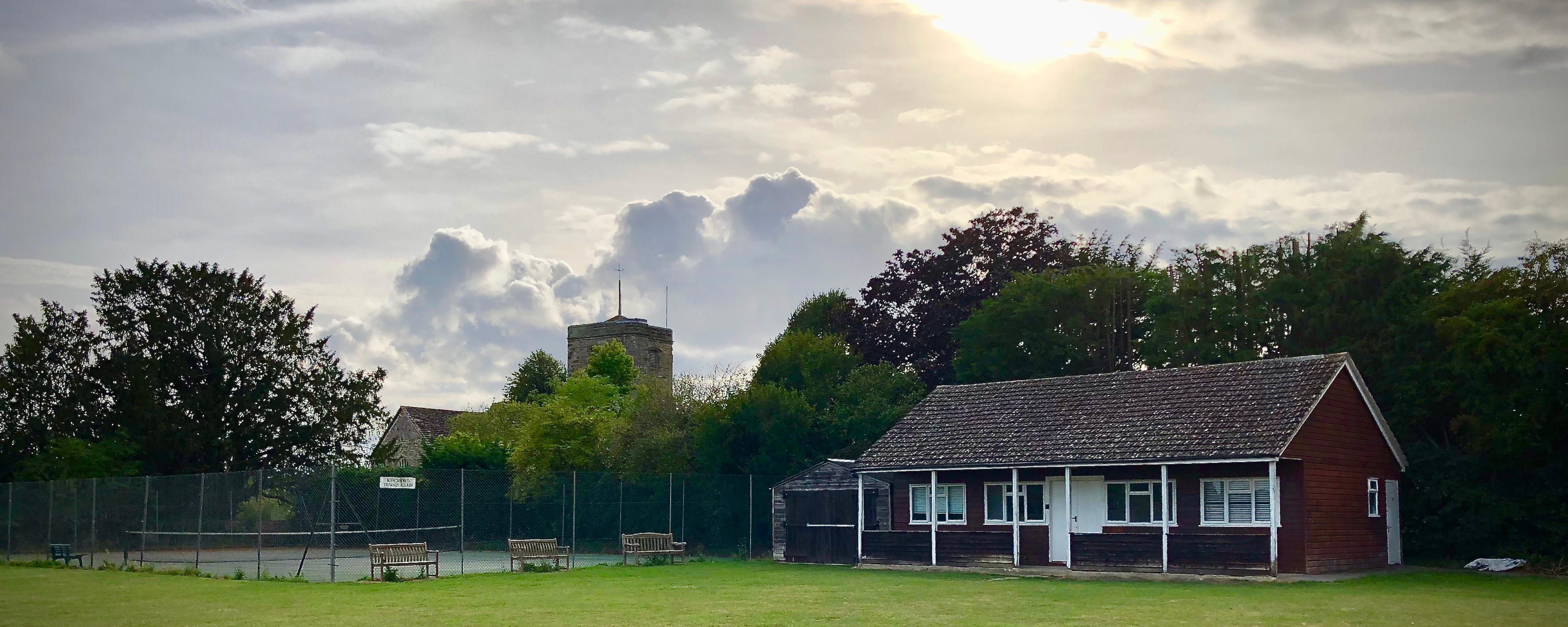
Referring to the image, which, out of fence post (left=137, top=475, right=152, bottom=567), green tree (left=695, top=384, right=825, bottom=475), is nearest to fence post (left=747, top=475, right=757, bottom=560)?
green tree (left=695, top=384, right=825, bottom=475)

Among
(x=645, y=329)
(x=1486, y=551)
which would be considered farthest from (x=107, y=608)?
(x=645, y=329)

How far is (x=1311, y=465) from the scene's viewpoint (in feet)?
87.7

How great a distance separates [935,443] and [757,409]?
9495 millimetres

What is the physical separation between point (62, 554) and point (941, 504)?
67.4 feet

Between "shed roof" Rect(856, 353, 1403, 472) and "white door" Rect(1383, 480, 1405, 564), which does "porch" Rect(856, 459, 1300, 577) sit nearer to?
"shed roof" Rect(856, 353, 1403, 472)

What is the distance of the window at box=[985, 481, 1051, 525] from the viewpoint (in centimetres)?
2955

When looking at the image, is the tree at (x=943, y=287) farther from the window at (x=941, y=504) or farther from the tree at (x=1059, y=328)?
the window at (x=941, y=504)

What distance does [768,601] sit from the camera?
20.8m

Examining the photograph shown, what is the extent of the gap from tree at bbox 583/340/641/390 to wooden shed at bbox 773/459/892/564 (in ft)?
114

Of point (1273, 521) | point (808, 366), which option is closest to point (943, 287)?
point (808, 366)

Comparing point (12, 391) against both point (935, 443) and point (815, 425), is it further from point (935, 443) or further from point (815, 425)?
point (935, 443)

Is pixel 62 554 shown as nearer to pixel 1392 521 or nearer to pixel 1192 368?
pixel 1192 368

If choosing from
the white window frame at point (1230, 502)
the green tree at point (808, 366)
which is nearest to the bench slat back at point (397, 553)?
the white window frame at point (1230, 502)

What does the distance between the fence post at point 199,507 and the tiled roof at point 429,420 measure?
1352 inches
